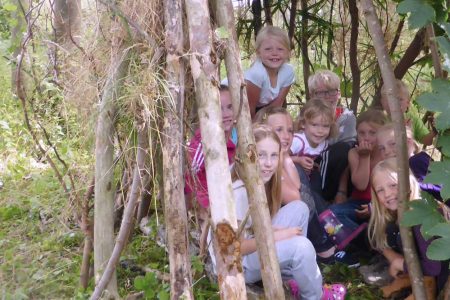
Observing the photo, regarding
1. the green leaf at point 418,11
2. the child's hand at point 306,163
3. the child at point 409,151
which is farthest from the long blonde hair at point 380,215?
the green leaf at point 418,11

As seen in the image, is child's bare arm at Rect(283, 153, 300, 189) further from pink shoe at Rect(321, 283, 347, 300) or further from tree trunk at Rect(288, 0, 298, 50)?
tree trunk at Rect(288, 0, 298, 50)

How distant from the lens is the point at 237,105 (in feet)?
7.33

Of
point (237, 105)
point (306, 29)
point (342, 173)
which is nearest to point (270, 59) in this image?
point (342, 173)

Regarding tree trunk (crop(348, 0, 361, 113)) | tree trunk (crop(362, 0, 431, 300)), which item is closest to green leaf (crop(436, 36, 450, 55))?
tree trunk (crop(362, 0, 431, 300))

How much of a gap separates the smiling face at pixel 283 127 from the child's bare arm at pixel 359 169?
0.52 metres

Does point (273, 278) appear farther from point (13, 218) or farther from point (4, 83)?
point (4, 83)

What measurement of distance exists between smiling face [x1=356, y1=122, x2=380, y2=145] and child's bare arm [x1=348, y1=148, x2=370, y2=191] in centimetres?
8

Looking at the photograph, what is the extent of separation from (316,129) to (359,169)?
0.32 meters

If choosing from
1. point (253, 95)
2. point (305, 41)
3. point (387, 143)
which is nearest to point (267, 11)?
point (305, 41)

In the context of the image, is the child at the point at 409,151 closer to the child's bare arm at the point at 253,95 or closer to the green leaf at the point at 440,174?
the child's bare arm at the point at 253,95

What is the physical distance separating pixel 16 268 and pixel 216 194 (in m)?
1.63

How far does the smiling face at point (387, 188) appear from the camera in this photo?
2725 mm

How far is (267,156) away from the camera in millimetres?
2658

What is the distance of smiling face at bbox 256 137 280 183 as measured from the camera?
265 cm
